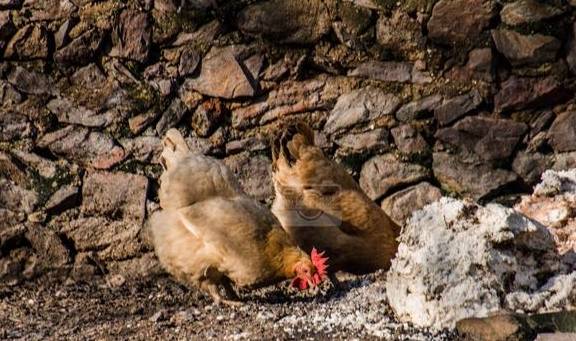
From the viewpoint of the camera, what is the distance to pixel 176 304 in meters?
5.92

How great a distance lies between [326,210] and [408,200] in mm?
980

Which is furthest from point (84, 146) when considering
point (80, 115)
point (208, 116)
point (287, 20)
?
point (287, 20)

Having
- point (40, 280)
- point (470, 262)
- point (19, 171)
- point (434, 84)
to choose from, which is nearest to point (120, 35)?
point (19, 171)

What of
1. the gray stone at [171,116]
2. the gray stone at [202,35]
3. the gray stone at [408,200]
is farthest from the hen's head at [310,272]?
the gray stone at [202,35]

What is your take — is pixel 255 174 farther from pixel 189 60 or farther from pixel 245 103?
pixel 189 60

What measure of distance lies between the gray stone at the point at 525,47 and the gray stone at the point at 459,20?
0.14 metres

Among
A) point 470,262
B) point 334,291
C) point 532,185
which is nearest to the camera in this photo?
point 470,262

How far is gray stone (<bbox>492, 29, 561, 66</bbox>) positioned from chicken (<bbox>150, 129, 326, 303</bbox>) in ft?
6.98

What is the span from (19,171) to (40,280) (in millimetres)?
810

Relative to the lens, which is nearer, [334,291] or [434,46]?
[334,291]

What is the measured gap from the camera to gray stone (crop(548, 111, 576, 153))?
6723mm

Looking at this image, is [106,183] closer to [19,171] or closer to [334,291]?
[19,171]

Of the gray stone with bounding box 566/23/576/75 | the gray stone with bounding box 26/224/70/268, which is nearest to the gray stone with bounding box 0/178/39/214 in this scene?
the gray stone with bounding box 26/224/70/268

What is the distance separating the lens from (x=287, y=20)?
6.93 metres
